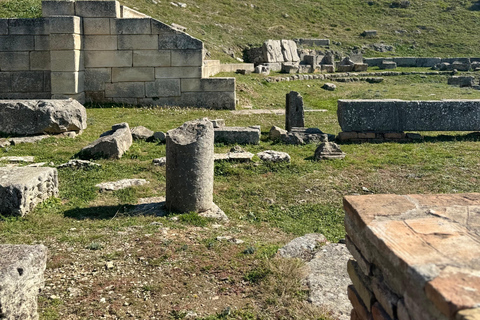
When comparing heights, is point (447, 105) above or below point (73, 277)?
above

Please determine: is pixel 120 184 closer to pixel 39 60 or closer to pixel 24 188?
pixel 24 188

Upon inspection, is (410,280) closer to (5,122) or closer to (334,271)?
(334,271)

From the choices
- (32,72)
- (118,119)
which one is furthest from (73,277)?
(32,72)

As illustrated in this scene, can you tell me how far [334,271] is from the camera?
5.12 m

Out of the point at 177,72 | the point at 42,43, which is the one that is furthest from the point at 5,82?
the point at 177,72

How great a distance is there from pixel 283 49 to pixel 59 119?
18.2 m

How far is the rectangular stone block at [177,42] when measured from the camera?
14008 mm

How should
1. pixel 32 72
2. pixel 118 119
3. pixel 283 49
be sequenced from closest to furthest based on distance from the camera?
pixel 118 119 < pixel 32 72 < pixel 283 49

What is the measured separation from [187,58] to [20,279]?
11147mm

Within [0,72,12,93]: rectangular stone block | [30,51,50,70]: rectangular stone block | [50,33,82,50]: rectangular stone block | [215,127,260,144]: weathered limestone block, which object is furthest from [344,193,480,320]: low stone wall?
[0,72,12,93]: rectangular stone block

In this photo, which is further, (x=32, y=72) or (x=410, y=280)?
(x=32, y=72)

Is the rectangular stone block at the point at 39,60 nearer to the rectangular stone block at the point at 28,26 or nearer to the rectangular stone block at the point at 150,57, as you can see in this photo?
the rectangular stone block at the point at 28,26

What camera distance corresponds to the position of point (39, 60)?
13.7 meters

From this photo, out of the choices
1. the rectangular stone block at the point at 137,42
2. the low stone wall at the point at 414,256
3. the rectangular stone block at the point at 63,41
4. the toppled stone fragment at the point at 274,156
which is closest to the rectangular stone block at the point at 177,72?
the rectangular stone block at the point at 137,42
